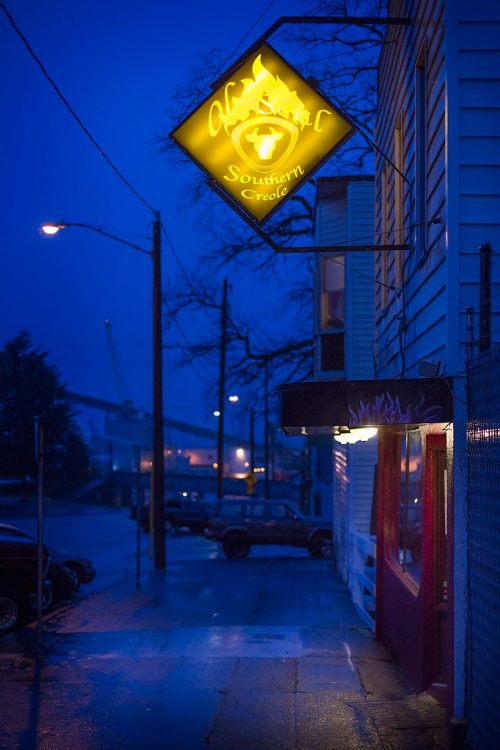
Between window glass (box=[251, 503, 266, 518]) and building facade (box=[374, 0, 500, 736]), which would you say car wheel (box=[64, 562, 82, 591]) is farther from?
window glass (box=[251, 503, 266, 518])

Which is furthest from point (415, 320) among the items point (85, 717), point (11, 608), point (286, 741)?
point (11, 608)

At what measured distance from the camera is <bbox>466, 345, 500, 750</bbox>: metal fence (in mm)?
6203

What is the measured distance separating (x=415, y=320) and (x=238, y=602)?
889cm

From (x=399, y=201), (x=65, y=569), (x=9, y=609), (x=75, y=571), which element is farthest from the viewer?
(x=75, y=571)

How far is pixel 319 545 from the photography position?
29703 millimetres

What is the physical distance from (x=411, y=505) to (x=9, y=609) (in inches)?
245

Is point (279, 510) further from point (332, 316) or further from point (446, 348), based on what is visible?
point (446, 348)

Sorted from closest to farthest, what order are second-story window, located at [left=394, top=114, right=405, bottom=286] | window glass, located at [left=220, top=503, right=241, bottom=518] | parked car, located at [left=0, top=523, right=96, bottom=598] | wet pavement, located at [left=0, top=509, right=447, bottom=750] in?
wet pavement, located at [left=0, top=509, right=447, bottom=750], second-story window, located at [left=394, top=114, right=405, bottom=286], parked car, located at [left=0, top=523, right=96, bottom=598], window glass, located at [left=220, top=503, right=241, bottom=518]

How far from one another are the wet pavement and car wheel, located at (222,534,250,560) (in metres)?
12.0

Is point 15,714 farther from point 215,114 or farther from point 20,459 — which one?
point 20,459

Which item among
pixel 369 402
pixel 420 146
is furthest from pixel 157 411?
pixel 369 402

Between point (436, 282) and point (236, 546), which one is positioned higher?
point (436, 282)

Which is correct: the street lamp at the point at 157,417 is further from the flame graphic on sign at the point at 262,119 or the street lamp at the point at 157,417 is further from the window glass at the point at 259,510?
the flame graphic on sign at the point at 262,119

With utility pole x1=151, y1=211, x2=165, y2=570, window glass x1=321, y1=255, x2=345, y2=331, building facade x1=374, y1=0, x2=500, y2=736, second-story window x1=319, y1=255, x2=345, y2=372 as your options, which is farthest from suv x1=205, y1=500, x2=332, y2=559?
building facade x1=374, y1=0, x2=500, y2=736
